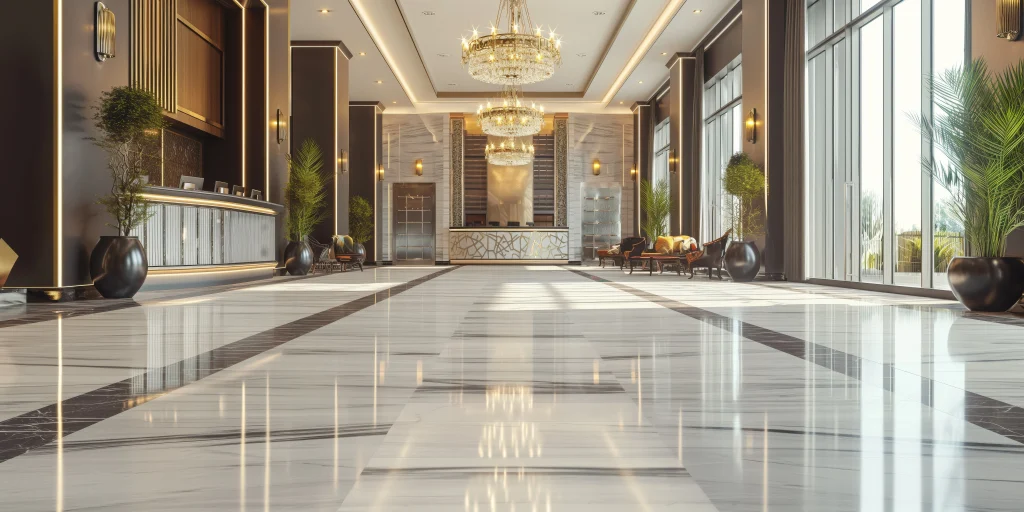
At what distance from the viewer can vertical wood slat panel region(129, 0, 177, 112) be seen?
319 inches

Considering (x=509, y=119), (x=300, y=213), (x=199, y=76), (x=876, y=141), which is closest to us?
(x=876, y=141)

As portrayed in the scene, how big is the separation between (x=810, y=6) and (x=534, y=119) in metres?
5.16

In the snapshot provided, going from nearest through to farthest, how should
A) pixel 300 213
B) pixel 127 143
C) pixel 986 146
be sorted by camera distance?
pixel 986 146 → pixel 127 143 → pixel 300 213

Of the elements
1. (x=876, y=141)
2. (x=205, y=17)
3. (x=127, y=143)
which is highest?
(x=205, y=17)

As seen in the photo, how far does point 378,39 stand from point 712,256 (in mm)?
7268

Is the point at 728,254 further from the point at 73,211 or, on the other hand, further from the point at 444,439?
the point at 444,439

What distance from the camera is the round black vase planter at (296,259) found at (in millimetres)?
11672

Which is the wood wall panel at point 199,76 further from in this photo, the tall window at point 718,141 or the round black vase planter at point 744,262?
the tall window at point 718,141

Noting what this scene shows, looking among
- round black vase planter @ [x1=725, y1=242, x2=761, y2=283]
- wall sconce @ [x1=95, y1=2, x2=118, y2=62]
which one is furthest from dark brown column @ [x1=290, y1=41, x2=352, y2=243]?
round black vase planter @ [x1=725, y1=242, x2=761, y2=283]

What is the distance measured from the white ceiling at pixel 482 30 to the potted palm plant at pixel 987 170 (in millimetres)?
6784

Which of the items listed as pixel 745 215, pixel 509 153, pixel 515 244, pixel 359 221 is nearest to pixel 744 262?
pixel 745 215

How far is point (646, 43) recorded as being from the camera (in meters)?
14.2

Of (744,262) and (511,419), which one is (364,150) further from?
(511,419)

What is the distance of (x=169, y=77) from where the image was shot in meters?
8.98
